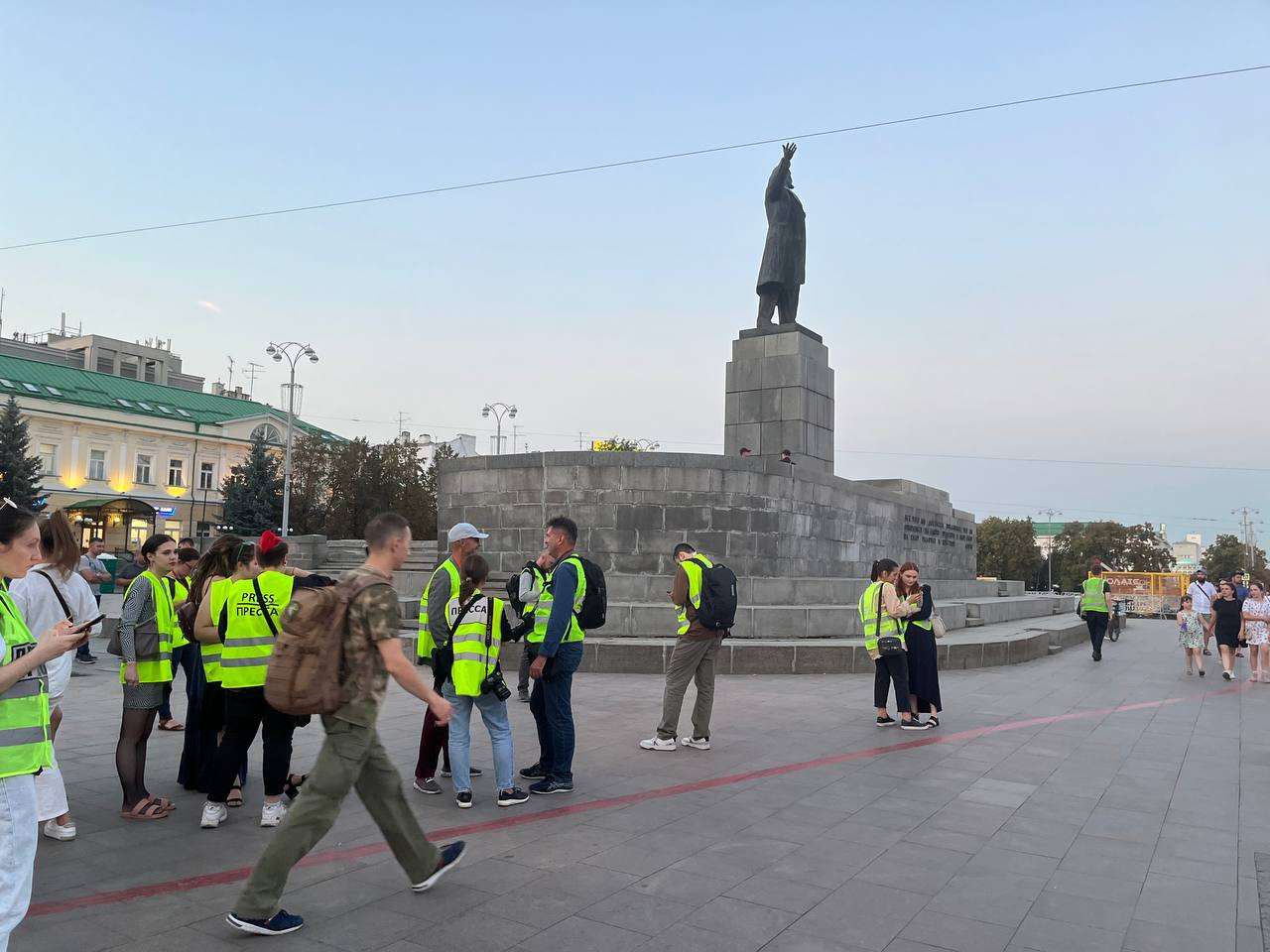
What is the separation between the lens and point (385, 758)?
4.25 m

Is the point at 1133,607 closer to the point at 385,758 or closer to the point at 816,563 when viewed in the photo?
the point at 816,563

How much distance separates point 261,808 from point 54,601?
1863mm

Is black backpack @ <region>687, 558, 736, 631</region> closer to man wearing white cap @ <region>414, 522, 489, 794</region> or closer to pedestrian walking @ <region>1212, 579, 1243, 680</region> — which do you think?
man wearing white cap @ <region>414, 522, 489, 794</region>

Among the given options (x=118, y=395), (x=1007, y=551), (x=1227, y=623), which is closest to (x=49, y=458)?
(x=118, y=395)

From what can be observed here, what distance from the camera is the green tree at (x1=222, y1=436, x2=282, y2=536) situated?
146 feet

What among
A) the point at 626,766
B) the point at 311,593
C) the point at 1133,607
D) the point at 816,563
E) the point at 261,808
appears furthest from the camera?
the point at 1133,607

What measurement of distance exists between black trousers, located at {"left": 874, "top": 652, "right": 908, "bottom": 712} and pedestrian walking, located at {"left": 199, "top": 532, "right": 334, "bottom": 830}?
5710 mm

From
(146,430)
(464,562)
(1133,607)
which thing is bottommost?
(1133,607)

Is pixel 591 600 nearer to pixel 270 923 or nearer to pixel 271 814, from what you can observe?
pixel 271 814

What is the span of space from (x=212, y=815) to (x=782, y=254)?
17887mm

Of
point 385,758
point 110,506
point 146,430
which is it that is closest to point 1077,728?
point 385,758

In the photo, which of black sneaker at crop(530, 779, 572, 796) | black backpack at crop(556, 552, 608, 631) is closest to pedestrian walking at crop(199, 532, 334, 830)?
black sneaker at crop(530, 779, 572, 796)

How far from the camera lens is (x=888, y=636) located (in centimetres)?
877

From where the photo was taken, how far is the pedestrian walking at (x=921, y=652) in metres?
8.99
